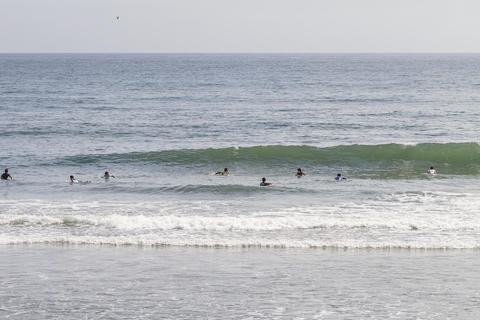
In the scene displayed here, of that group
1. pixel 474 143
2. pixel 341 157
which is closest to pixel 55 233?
pixel 341 157

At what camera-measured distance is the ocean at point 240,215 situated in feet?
52.7

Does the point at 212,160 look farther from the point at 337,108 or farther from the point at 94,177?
the point at 337,108

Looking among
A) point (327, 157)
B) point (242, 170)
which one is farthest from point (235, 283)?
point (327, 157)

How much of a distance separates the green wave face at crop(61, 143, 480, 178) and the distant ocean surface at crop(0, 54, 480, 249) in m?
0.12

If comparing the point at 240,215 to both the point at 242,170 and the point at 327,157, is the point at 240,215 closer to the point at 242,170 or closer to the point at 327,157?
the point at 242,170

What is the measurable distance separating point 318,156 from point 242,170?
5.20m

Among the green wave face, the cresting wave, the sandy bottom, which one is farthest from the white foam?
the cresting wave

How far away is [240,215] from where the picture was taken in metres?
25.5

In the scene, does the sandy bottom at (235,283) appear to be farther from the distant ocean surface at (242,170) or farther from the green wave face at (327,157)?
the green wave face at (327,157)

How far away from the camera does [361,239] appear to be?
70.3 feet

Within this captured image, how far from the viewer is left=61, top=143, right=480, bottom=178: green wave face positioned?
125 ft

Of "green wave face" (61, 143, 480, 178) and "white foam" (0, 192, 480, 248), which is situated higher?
"green wave face" (61, 143, 480, 178)

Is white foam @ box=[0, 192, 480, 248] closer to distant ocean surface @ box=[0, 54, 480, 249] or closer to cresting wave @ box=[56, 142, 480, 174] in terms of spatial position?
distant ocean surface @ box=[0, 54, 480, 249]

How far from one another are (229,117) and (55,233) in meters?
34.6
